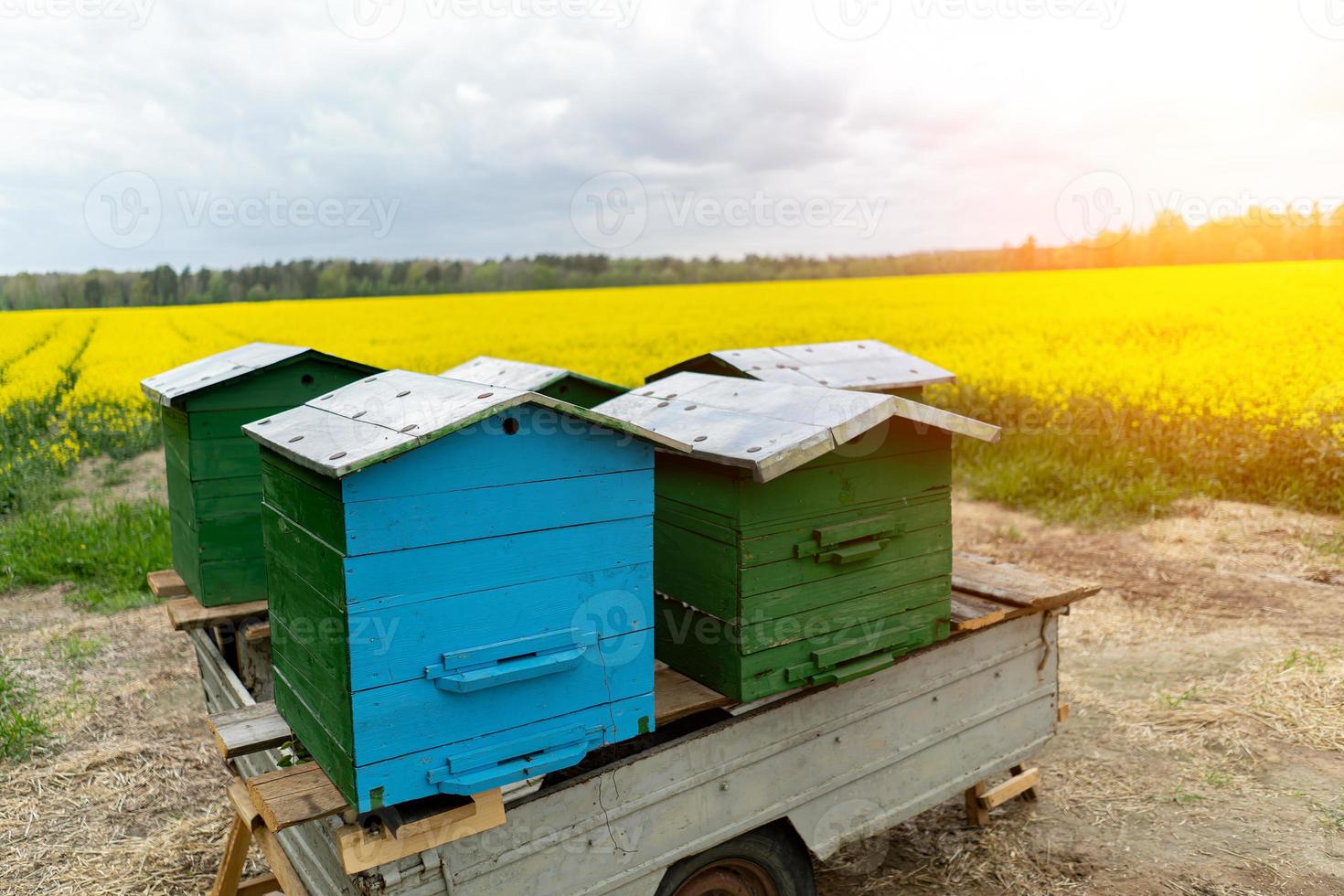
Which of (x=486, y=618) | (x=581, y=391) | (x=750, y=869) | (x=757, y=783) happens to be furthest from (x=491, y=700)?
(x=581, y=391)

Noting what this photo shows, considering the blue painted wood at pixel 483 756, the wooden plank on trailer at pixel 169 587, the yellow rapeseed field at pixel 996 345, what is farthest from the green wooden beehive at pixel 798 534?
the yellow rapeseed field at pixel 996 345

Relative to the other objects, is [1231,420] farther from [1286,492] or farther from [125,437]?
[125,437]

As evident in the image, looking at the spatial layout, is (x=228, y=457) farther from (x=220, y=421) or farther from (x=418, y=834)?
(x=418, y=834)

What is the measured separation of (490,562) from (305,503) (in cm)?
53

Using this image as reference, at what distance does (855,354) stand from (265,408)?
126 inches

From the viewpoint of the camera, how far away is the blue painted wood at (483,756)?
7.64 feet

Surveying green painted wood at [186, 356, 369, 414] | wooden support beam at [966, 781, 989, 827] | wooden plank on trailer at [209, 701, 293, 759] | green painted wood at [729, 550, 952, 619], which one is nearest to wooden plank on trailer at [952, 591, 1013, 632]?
green painted wood at [729, 550, 952, 619]

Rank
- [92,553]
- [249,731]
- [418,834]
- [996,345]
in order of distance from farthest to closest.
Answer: [996,345], [92,553], [249,731], [418,834]

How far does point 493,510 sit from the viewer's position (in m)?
2.42

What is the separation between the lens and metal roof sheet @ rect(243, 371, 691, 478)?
2.22 metres

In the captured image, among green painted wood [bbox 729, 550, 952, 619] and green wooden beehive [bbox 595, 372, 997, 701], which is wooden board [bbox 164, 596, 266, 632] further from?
green painted wood [bbox 729, 550, 952, 619]

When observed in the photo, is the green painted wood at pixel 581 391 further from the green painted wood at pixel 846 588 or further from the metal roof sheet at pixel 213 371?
the green painted wood at pixel 846 588

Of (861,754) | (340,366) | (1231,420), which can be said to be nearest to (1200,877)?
(861,754)

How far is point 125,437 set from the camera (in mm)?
11992
